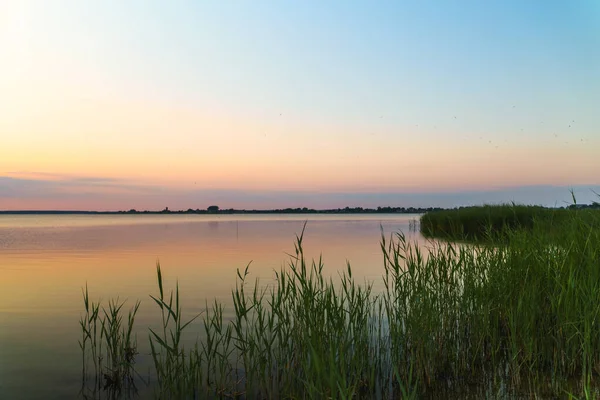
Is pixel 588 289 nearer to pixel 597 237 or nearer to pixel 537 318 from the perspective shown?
pixel 537 318

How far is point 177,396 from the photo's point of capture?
5129mm

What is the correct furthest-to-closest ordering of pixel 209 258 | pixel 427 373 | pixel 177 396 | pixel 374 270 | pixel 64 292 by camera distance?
pixel 209 258, pixel 374 270, pixel 64 292, pixel 427 373, pixel 177 396

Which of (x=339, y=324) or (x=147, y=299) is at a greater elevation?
(x=339, y=324)

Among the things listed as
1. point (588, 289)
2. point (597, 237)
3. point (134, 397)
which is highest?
point (597, 237)

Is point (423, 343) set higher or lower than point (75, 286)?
higher

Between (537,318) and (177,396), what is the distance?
5.08 metres

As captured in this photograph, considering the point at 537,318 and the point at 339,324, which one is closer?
the point at 339,324

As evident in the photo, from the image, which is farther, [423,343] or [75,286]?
[75,286]

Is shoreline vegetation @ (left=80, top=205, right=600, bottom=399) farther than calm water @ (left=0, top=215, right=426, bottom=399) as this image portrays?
No

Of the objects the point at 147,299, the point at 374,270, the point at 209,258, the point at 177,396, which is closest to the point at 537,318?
the point at 177,396

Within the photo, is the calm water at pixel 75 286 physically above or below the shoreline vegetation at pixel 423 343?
below

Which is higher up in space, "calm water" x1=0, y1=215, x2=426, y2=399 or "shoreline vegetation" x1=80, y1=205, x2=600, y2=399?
"shoreline vegetation" x1=80, y1=205, x2=600, y2=399

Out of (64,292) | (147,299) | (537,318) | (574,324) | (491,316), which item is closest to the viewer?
(574,324)

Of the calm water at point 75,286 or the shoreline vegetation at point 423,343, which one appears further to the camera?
the calm water at point 75,286
